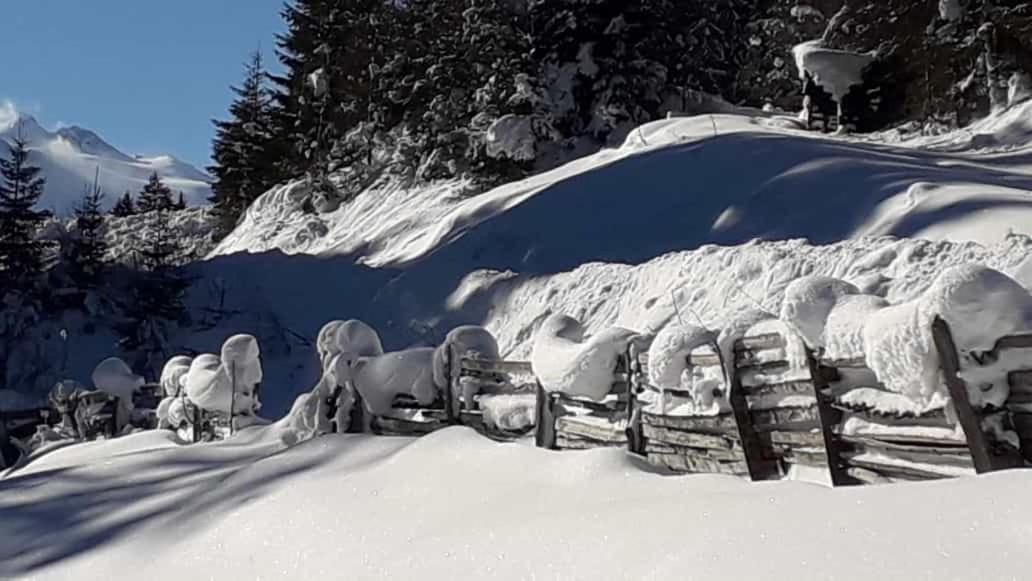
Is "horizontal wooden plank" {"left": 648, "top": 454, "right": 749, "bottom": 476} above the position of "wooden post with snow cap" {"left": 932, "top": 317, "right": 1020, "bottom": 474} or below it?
below

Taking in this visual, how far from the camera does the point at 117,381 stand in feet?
46.5

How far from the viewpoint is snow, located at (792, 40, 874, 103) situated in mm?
22375

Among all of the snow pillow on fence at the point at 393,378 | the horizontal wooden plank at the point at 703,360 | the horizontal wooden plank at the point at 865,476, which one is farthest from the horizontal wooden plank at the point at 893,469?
the snow pillow on fence at the point at 393,378

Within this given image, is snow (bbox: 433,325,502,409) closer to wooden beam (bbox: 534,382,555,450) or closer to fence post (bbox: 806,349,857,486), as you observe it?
wooden beam (bbox: 534,382,555,450)

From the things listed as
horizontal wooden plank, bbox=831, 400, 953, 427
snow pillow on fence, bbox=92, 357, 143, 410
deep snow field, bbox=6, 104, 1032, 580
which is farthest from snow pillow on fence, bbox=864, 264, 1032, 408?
snow pillow on fence, bbox=92, 357, 143, 410

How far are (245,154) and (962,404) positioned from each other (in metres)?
36.9

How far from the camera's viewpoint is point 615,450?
5.27 metres

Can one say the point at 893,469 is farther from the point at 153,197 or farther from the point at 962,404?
the point at 153,197

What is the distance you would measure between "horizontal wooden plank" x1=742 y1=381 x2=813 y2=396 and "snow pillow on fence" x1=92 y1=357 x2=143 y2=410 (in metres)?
10.5

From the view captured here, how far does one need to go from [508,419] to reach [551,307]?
9.10 m

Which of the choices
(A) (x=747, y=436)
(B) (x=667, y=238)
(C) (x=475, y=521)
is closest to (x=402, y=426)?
(A) (x=747, y=436)

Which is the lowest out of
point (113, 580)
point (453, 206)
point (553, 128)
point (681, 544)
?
point (113, 580)

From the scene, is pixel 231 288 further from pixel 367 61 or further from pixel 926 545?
pixel 926 545

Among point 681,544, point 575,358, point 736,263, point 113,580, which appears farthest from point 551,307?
point 681,544
